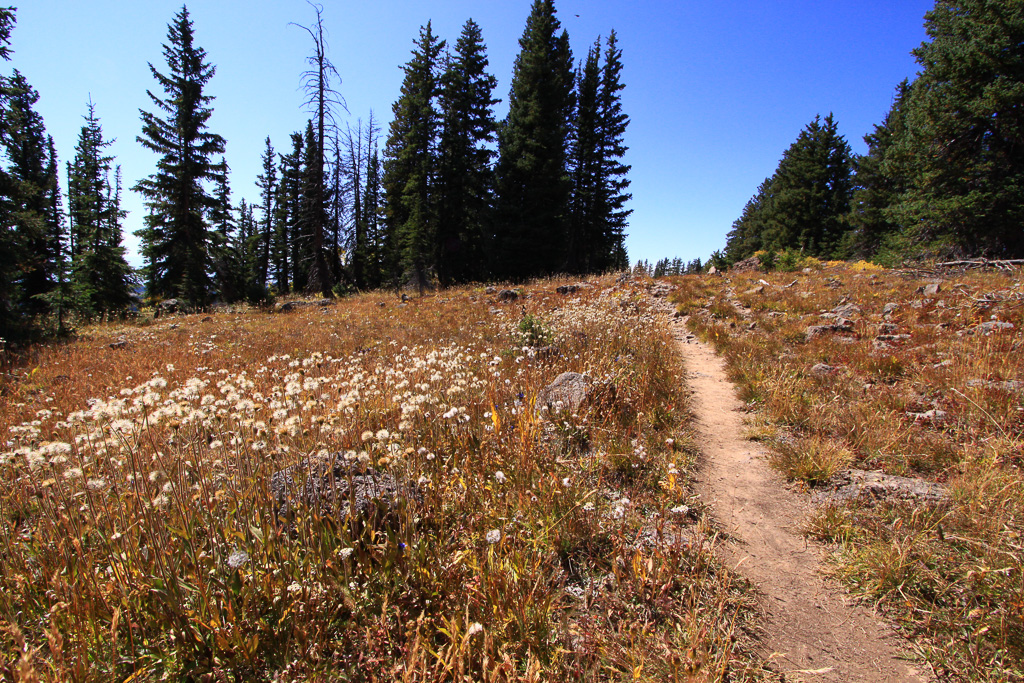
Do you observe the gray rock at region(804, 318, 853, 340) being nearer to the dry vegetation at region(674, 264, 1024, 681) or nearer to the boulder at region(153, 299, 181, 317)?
the dry vegetation at region(674, 264, 1024, 681)

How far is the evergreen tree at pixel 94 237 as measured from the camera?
20.5 metres

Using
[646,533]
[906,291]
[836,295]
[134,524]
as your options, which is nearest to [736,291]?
[836,295]

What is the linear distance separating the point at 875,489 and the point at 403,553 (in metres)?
3.85

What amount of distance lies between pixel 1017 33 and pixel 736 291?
1649 centimetres

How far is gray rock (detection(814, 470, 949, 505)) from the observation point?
9.98 feet

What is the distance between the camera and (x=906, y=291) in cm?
1080

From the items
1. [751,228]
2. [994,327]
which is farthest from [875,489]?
[751,228]

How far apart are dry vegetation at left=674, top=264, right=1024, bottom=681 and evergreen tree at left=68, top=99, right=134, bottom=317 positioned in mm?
25382

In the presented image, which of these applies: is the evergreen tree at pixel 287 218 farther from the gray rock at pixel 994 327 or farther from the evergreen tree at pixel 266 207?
the gray rock at pixel 994 327

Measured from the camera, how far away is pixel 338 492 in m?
2.45

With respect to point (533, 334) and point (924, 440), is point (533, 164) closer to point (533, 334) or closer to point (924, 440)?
point (533, 334)

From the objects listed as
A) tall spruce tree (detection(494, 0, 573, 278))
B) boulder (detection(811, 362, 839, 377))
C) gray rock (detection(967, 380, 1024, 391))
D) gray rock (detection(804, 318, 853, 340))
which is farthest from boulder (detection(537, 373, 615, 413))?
tall spruce tree (detection(494, 0, 573, 278))

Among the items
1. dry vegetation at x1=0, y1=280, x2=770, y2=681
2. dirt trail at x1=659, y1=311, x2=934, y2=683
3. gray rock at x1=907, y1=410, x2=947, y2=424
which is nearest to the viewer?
Answer: dry vegetation at x1=0, y1=280, x2=770, y2=681

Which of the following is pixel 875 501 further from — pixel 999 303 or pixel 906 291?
pixel 906 291
